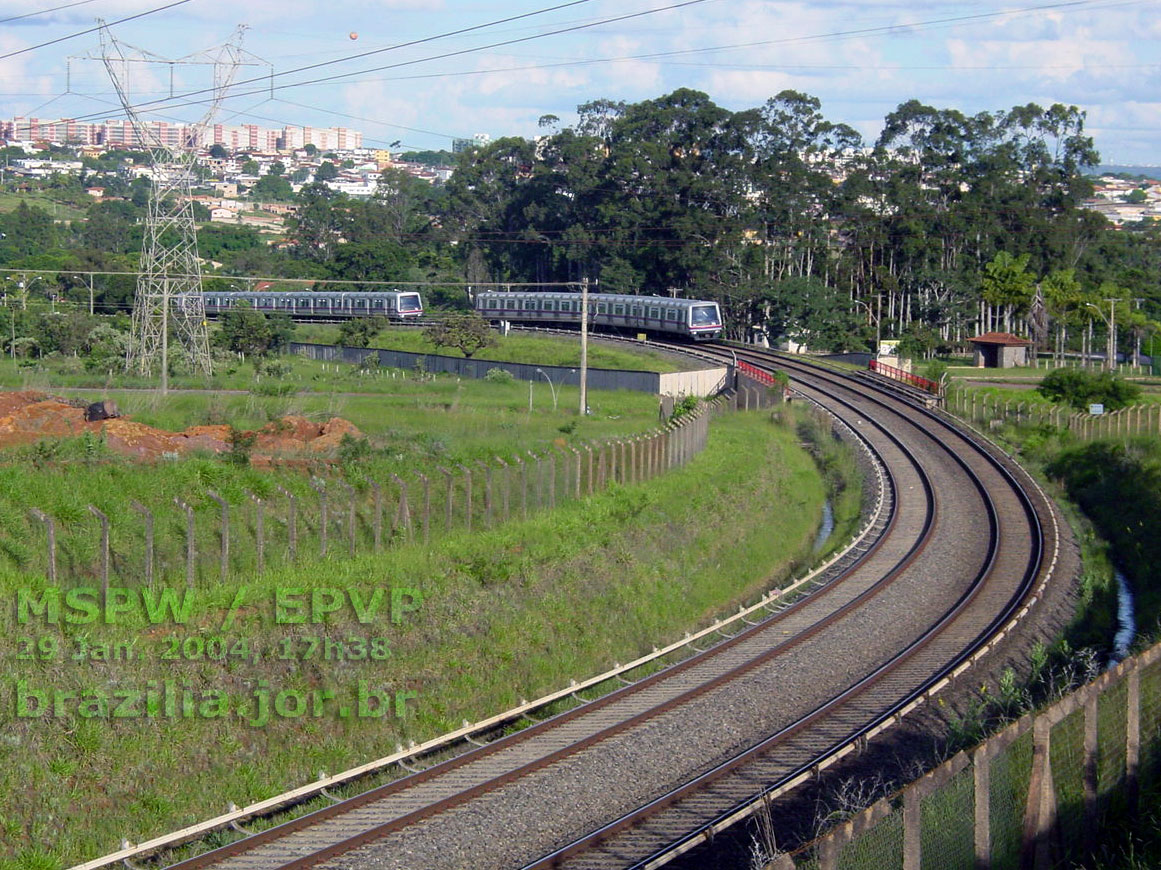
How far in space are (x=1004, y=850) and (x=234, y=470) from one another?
→ 12.7 metres

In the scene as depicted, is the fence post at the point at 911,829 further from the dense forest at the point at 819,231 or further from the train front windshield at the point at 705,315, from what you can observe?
the dense forest at the point at 819,231

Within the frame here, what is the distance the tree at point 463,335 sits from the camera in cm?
5272

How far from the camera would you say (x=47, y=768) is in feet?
36.3

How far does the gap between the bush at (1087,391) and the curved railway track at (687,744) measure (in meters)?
21.2

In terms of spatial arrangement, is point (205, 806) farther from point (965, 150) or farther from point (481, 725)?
point (965, 150)

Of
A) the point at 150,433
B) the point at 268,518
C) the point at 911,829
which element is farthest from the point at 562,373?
the point at 911,829

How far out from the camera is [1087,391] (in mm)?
43281

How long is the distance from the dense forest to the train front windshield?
30.6 feet

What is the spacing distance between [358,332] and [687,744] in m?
45.5

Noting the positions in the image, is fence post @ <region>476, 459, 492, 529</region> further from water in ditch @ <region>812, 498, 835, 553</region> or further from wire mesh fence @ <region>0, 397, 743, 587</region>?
water in ditch @ <region>812, 498, 835, 553</region>

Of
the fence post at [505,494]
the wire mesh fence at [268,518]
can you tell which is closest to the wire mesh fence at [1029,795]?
the wire mesh fence at [268,518]

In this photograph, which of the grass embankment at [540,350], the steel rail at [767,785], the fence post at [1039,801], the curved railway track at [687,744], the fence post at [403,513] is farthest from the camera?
the grass embankment at [540,350]

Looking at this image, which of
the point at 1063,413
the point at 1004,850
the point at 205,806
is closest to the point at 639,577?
the point at 205,806

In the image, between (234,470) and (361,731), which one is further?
(234,470)
